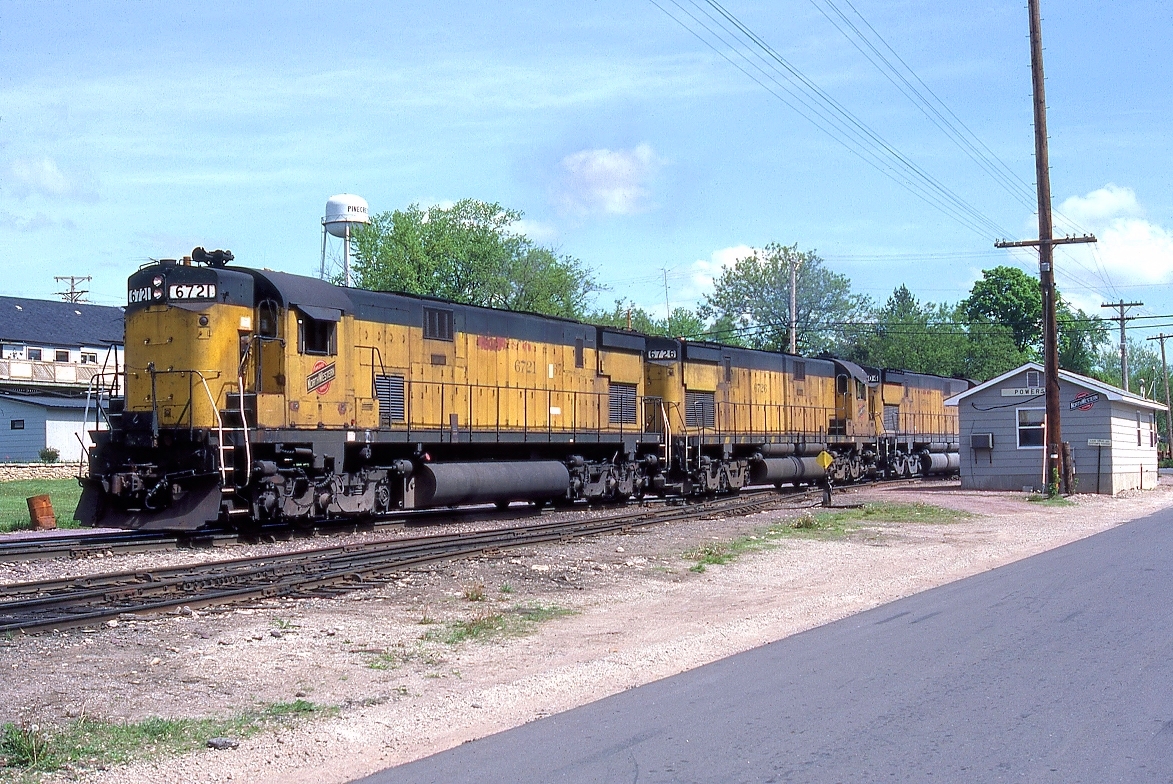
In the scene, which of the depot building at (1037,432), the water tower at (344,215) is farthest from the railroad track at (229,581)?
the water tower at (344,215)

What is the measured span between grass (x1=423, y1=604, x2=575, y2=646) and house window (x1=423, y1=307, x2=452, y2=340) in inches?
381

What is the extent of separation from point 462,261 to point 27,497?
3012cm

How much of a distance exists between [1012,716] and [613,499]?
730 inches

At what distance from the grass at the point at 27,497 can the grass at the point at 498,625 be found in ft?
41.8

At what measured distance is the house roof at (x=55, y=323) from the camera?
189ft

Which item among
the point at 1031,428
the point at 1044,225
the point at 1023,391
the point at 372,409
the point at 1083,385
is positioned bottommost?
the point at 1031,428

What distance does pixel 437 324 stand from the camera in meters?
19.8

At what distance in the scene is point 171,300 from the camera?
1612 centimetres

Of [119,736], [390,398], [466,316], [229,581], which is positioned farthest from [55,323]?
[119,736]

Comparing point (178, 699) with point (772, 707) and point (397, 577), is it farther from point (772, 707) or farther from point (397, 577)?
point (397, 577)

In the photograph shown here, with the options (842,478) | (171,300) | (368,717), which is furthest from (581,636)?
(842,478)

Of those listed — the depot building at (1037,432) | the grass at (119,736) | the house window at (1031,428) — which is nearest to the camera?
the grass at (119,736)

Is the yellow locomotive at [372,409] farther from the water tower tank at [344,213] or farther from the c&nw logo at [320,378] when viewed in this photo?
the water tower tank at [344,213]

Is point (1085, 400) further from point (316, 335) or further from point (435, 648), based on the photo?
point (435, 648)
